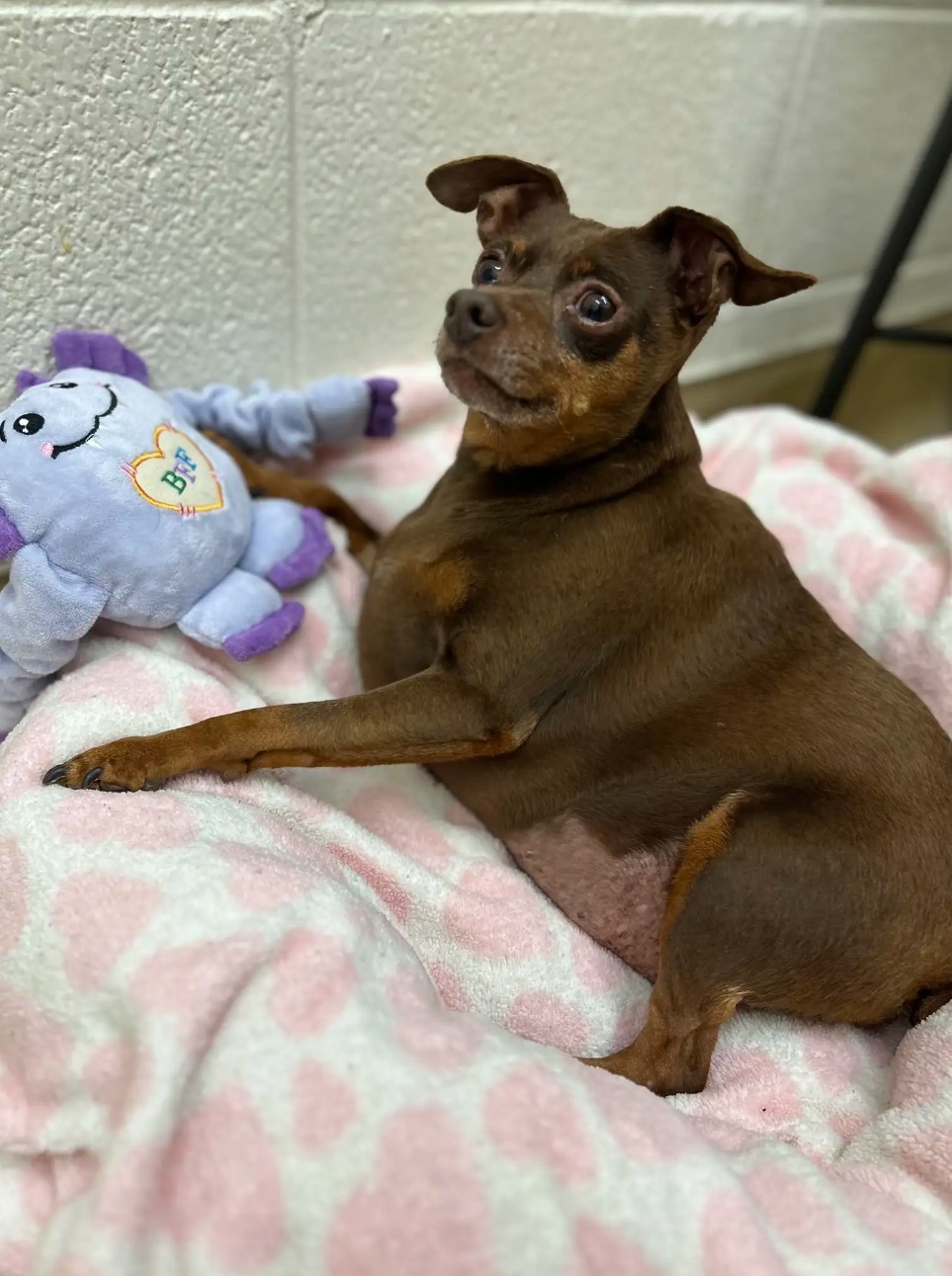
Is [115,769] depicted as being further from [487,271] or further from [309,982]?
[487,271]

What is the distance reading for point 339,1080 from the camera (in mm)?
1289

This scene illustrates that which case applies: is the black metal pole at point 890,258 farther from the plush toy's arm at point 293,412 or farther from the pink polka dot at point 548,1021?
the pink polka dot at point 548,1021

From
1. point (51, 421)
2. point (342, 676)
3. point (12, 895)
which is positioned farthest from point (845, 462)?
point (12, 895)

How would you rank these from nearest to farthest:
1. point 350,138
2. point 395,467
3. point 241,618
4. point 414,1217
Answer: point 414,1217 → point 241,618 → point 350,138 → point 395,467

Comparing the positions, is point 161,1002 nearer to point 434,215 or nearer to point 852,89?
point 434,215

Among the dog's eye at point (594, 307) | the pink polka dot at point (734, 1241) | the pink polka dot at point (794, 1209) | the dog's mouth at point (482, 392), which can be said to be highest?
the dog's eye at point (594, 307)

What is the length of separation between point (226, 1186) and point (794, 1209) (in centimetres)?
78

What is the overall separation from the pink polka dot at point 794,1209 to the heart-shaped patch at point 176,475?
4.74 feet

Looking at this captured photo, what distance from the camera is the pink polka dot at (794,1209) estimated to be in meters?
1.37

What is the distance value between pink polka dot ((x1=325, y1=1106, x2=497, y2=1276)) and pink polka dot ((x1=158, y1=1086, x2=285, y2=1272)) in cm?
9

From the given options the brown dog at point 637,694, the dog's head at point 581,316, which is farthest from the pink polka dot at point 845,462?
the dog's head at point 581,316

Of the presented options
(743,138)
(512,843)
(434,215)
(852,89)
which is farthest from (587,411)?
(852,89)

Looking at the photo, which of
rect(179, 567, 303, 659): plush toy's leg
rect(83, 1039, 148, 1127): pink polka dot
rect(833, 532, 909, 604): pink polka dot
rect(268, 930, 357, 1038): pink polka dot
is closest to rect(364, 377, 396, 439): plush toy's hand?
rect(179, 567, 303, 659): plush toy's leg

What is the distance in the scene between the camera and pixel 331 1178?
1.23 metres
